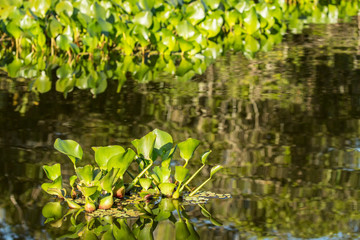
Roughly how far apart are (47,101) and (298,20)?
19.2 ft

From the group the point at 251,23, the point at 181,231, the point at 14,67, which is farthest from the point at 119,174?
the point at 251,23

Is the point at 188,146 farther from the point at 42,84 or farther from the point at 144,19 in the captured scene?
the point at 144,19

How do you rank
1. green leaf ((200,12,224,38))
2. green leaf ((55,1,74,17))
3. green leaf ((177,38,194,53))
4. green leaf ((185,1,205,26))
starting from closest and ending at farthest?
green leaf ((177,38,194,53)) → green leaf ((55,1,74,17)) → green leaf ((185,1,205,26)) → green leaf ((200,12,224,38))

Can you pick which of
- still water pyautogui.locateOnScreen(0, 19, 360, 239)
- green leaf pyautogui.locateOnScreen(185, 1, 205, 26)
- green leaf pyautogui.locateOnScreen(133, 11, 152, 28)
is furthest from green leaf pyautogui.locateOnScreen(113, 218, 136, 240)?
green leaf pyautogui.locateOnScreen(185, 1, 205, 26)

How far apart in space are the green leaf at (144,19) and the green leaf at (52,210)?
4.87 metres

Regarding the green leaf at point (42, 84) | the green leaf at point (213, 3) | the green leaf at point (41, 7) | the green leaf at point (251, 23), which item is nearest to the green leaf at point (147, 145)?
the green leaf at point (42, 84)

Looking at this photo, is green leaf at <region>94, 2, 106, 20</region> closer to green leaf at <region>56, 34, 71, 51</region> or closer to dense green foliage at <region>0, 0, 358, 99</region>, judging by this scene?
dense green foliage at <region>0, 0, 358, 99</region>

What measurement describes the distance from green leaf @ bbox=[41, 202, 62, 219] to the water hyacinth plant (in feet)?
0.17

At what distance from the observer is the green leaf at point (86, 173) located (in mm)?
3090

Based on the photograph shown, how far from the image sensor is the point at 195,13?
8477 millimetres

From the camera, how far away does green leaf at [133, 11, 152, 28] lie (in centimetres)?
794

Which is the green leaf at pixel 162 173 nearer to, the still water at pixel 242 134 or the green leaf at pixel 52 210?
the still water at pixel 242 134

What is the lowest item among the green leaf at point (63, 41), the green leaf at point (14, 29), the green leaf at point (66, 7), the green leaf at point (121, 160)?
the green leaf at point (121, 160)

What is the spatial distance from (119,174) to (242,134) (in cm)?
153
